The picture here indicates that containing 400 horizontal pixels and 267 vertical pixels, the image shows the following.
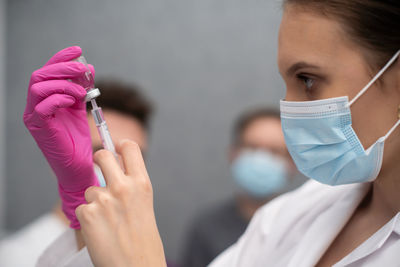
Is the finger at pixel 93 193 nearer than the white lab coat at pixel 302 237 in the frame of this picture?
Yes

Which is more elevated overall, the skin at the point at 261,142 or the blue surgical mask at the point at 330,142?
the blue surgical mask at the point at 330,142

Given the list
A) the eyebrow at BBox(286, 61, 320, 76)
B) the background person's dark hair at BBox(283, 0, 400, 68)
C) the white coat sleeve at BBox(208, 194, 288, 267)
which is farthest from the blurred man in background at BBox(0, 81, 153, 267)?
the background person's dark hair at BBox(283, 0, 400, 68)

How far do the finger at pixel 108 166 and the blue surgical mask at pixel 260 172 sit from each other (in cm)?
139

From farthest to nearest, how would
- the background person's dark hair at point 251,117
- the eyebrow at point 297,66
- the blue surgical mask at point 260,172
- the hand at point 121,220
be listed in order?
the background person's dark hair at point 251,117 < the blue surgical mask at point 260,172 < the eyebrow at point 297,66 < the hand at point 121,220

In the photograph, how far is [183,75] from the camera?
8.25 feet

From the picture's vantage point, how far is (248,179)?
6.73ft

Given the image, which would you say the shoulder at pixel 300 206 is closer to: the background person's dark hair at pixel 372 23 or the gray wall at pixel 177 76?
the background person's dark hair at pixel 372 23

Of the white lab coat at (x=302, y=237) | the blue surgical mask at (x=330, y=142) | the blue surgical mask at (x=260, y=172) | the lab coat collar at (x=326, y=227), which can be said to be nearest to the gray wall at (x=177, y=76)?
the blue surgical mask at (x=260, y=172)

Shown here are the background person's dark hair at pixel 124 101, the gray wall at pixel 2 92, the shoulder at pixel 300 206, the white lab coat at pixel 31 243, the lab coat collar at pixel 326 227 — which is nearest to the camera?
the lab coat collar at pixel 326 227

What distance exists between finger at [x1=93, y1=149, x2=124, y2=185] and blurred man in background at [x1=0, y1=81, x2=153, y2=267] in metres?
0.84

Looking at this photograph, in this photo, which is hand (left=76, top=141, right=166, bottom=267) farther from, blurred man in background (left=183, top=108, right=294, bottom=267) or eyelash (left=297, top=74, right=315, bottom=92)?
blurred man in background (left=183, top=108, right=294, bottom=267)

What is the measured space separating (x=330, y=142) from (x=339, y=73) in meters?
0.14

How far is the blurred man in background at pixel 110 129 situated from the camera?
1.55 m

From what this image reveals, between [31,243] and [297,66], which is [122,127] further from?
[297,66]
